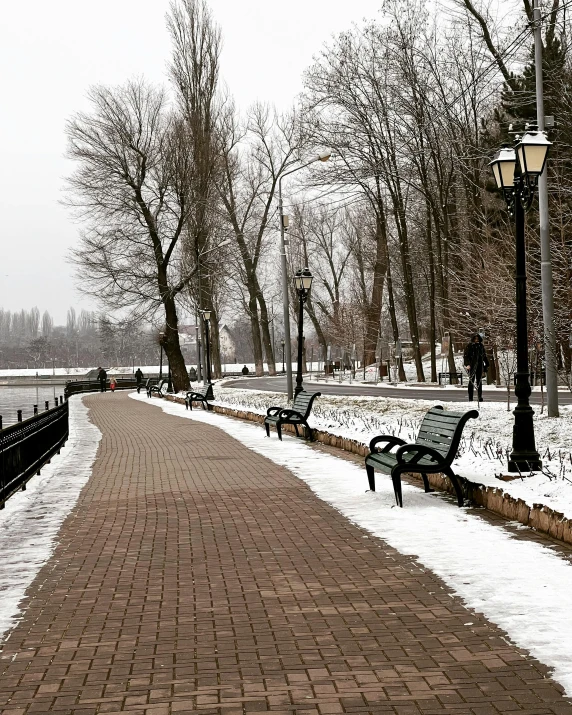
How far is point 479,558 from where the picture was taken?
22.7 feet

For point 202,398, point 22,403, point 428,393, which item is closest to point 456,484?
point 202,398

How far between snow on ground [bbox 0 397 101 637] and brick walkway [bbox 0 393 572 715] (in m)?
0.15

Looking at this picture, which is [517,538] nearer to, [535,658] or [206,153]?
[535,658]

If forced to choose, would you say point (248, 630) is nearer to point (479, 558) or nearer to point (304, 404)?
point (479, 558)

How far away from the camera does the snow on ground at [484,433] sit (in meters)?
8.70

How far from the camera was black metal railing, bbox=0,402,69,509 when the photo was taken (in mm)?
10453

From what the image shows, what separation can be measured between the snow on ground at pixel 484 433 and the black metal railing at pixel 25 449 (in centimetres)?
473

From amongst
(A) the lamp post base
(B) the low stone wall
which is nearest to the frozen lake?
(B) the low stone wall

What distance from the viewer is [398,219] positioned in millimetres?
41500

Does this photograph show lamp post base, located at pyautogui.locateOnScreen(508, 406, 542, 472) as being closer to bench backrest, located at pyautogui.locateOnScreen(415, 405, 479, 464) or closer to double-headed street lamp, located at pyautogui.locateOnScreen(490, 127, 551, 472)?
double-headed street lamp, located at pyautogui.locateOnScreen(490, 127, 551, 472)

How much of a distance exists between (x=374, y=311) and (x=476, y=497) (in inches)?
1757

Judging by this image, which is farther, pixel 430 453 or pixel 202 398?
pixel 202 398

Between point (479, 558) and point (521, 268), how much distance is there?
4.57 meters

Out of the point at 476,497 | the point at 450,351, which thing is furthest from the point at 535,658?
the point at 450,351
